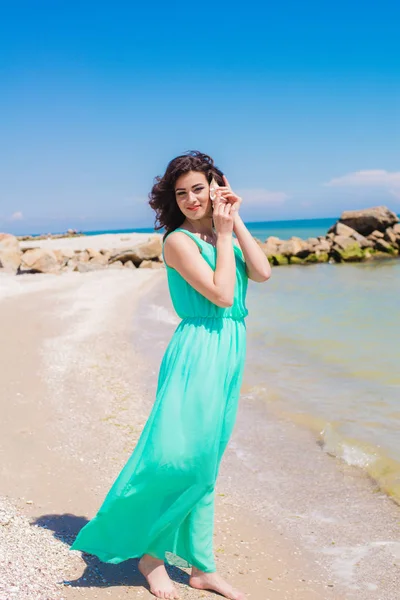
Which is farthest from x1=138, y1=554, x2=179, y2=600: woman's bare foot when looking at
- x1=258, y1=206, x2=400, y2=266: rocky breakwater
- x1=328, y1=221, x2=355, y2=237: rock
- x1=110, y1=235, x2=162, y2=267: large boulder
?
x1=328, y1=221, x2=355, y2=237: rock

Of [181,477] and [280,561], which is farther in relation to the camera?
[280,561]

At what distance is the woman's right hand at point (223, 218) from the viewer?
3.09 metres

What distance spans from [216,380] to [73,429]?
11.1ft

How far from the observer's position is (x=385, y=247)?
34.0 meters

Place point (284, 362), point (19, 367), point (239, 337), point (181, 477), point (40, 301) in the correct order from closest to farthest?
1. point (181, 477)
2. point (239, 337)
3. point (19, 367)
4. point (284, 362)
5. point (40, 301)

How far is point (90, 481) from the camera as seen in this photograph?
4.82 m

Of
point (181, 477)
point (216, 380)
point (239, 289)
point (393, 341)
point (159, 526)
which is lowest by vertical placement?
point (393, 341)

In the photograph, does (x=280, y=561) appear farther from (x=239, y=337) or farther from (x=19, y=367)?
(x=19, y=367)

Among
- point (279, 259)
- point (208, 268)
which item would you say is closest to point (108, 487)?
point (208, 268)

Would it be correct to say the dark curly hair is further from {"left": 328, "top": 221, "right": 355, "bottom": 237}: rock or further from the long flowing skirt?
{"left": 328, "top": 221, "right": 355, "bottom": 237}: rock

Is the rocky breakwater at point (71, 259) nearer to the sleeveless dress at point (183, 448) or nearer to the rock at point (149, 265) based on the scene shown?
the rock at point (149, 265)

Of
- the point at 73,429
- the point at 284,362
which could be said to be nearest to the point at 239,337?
the point at 73,429

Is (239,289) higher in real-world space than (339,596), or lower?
higher

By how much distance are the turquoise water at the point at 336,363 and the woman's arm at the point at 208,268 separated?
312 cm
